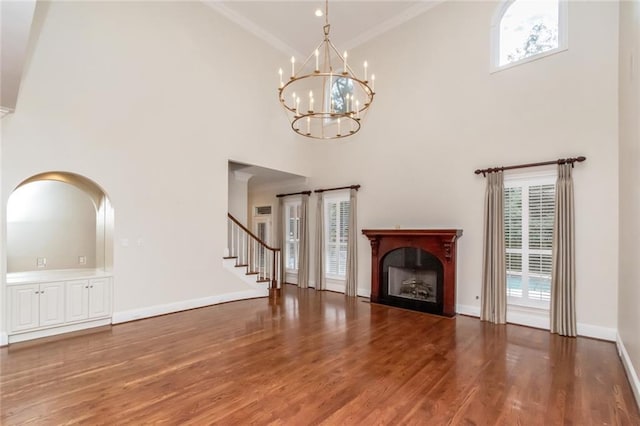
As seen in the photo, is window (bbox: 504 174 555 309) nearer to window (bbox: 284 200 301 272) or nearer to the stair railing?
the stair railing

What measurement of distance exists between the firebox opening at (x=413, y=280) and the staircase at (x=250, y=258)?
2.61 m

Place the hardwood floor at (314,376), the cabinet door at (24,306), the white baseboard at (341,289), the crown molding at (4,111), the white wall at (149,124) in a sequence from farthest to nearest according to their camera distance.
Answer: the white baseboard at (341,289) < the white wall at (149,124) < the cabinet door at (24,306) < the crown molding at (4,111) < the hardwood floor at (314,376)

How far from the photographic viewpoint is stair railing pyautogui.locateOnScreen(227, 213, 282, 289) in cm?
680

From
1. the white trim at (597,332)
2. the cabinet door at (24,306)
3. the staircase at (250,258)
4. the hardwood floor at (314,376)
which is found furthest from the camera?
the staircase at (250,258)

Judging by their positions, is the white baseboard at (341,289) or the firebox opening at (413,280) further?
the white baseboard at (341,289)

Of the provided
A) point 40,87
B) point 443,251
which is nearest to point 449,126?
point 443,251

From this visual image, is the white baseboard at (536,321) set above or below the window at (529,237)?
below

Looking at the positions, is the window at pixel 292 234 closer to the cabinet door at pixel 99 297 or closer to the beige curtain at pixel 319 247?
the beige curtain at pixel 319 247

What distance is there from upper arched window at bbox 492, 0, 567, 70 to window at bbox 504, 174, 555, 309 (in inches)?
82.0

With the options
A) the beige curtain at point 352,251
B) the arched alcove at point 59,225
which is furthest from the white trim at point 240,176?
the arched alcove at point 59,225

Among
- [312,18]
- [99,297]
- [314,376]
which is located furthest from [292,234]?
[314,376]

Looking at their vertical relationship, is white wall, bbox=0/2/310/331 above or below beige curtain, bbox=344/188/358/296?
above

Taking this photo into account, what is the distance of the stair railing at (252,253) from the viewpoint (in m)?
6.80

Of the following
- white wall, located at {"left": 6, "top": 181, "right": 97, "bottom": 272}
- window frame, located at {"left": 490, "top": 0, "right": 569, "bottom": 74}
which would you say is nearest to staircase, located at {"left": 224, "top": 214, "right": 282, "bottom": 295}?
white wall, located at {"left": 6, "top": 181, "right": 97, "bottom": 272}
